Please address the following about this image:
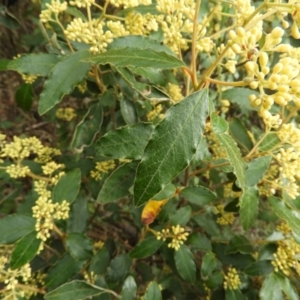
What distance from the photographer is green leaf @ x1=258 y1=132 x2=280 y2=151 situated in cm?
138

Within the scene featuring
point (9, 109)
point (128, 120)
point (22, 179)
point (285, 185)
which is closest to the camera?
point (285, 185)

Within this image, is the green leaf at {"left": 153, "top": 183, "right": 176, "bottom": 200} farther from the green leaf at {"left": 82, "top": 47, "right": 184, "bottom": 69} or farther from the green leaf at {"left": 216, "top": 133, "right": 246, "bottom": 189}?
the green leaf at {"left": 82, "top": 47, "right": 184, "bottom": 69}

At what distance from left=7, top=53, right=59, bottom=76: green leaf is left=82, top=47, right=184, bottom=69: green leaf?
18.3 inches

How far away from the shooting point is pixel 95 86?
1654mm

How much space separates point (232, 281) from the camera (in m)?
1.66

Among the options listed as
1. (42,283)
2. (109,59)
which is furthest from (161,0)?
(42,283)

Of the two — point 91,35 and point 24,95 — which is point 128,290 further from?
point 24,95

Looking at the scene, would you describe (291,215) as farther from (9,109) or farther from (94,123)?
(9,109)

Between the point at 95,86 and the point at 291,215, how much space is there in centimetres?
94

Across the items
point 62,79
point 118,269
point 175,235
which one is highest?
point 62,79

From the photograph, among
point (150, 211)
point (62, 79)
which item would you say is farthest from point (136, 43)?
point (150, 211)

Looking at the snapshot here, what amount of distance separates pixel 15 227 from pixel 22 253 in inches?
4.7

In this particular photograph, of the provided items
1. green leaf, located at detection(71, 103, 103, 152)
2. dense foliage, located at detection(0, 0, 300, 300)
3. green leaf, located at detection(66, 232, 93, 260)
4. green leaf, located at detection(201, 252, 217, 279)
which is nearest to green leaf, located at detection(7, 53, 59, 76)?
dense foliage, located at detection(0, 0, 300, 300)

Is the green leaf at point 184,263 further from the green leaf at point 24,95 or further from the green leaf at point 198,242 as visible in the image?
the green leaf at point 24,95
